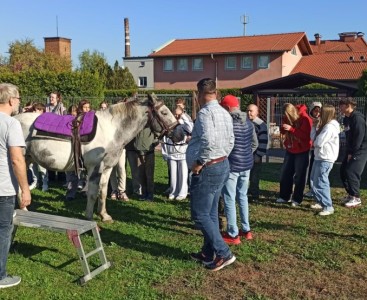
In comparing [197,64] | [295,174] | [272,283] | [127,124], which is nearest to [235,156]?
[272,283]

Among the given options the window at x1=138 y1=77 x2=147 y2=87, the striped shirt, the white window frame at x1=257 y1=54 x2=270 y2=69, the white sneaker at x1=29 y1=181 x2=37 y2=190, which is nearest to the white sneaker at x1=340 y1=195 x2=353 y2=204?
the striped shirt

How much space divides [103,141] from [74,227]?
2.22 metres

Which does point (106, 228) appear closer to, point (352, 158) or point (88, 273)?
point (88, 273)

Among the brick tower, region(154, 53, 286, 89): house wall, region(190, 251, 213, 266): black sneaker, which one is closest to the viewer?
region(190, 251, 213, 266): black sneaker

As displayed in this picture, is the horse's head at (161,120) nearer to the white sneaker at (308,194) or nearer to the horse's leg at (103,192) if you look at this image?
the horse's leg at (103,192)

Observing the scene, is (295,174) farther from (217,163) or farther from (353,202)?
(217,163)

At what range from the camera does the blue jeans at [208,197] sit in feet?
15.0

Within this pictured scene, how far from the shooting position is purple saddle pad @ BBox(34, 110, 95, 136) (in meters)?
6.50

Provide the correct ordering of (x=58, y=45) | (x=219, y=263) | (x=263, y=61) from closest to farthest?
(x=219, y=263) → (x=263, y=61) → (x=58, y=45)

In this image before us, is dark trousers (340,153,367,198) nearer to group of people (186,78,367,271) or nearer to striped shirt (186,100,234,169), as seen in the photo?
group of people (186,78,367,271)

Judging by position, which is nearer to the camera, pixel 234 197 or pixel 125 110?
pixel 234 197

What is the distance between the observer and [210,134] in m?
4.41

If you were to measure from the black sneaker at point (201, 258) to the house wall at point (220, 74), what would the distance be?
3888cm

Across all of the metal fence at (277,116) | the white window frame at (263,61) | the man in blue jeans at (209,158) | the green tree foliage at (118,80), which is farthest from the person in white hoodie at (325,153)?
the green tree foliage at (118,80)
